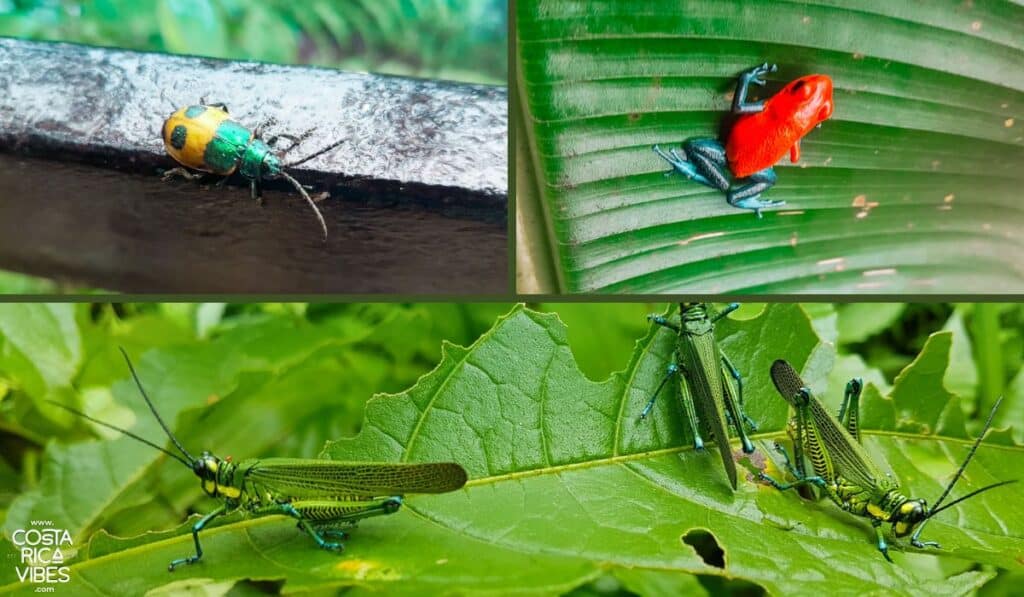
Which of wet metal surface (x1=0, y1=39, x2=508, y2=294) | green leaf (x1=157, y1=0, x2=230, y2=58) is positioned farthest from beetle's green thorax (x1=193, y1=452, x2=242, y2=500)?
green leaf (x1=157, y1=0, x2=230, y2=58)

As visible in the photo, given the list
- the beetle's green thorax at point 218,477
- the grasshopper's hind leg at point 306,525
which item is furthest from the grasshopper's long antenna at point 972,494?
the beetle's green thorax at point 218,477

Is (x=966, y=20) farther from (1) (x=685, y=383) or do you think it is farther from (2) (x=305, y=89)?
(2) (x=305, y=89)

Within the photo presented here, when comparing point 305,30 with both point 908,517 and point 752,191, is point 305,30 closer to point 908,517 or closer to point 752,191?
point 752,191

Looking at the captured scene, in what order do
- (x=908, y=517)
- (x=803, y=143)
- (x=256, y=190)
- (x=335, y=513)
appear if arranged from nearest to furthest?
(x=335, y=513), (x=908, y=517), (x=256, y=190), (x=803, y=143)

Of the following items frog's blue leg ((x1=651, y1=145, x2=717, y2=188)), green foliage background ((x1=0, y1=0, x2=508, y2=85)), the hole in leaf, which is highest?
green foliage background ((x1=0, y1=0, x2=508, y2=85))

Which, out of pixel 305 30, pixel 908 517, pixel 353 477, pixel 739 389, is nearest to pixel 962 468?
pixel 908 517

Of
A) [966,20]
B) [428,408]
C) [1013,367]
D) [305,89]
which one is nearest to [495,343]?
[428,408]

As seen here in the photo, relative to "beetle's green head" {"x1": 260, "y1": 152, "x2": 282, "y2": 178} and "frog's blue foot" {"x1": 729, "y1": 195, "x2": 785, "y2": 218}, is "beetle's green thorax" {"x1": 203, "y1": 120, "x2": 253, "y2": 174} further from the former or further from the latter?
"frog's blue foot" {"x1": 729, "y1": 195, "x2": 785, "y2": 218}
